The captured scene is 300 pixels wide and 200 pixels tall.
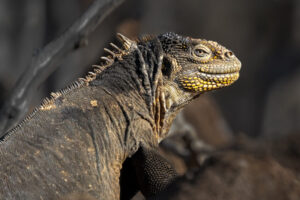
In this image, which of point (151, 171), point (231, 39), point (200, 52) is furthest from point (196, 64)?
point (231, 39)

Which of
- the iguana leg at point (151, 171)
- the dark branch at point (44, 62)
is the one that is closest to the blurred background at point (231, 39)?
the dark branch at point (44, 62)

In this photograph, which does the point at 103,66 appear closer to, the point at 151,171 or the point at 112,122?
the point at 112,122

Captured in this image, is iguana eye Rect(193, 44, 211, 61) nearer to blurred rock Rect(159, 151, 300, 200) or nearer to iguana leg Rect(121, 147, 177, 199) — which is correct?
iguana leg Rect(121, 147, 177, 199)

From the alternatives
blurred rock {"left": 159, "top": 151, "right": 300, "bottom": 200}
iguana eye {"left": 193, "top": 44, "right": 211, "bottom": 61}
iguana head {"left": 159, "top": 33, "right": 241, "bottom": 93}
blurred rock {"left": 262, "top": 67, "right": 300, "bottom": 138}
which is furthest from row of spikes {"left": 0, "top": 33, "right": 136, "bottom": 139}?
blurred rock {"left": 262, "top": 67, "right": 300, "bottom": 138}

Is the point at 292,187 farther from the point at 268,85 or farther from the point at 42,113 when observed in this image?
the point at 268,85

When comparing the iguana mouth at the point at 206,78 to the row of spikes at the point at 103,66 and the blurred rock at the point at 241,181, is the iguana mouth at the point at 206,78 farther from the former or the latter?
the blurred rock at the point at 241,181

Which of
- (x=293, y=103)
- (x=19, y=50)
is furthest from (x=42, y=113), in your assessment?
(x=19, y=50)
